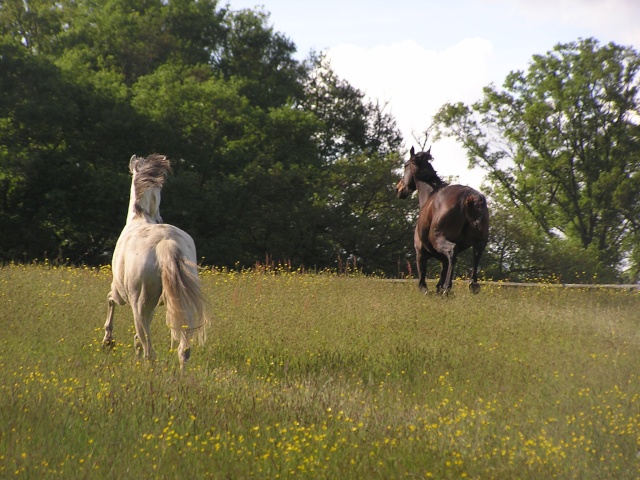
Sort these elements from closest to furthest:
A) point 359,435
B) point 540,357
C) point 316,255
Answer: point 359,435 < point 540,357 < point 316,255

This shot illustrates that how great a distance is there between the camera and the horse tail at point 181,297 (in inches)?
354

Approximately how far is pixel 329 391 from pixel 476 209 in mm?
7320

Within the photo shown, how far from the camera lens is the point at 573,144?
45.2 m

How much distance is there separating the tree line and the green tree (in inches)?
3.5

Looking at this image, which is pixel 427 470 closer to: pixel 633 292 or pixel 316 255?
pixel 633 292

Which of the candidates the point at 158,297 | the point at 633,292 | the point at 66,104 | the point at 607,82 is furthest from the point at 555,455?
the point at 607,82

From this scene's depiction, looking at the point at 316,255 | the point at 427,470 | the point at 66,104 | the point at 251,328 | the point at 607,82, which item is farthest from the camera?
the point at 607,82

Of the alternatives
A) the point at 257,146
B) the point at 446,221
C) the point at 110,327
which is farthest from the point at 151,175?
the point at 257,146

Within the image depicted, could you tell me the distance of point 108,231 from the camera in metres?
33.9

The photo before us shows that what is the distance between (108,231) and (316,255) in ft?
28.2

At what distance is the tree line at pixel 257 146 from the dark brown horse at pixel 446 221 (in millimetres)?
12551

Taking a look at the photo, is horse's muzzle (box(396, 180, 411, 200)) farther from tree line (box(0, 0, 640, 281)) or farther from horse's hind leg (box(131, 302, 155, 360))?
tree line (box(0, 0, 640, 281))

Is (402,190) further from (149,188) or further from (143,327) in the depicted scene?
(143,327)

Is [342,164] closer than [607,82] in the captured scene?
Yes
